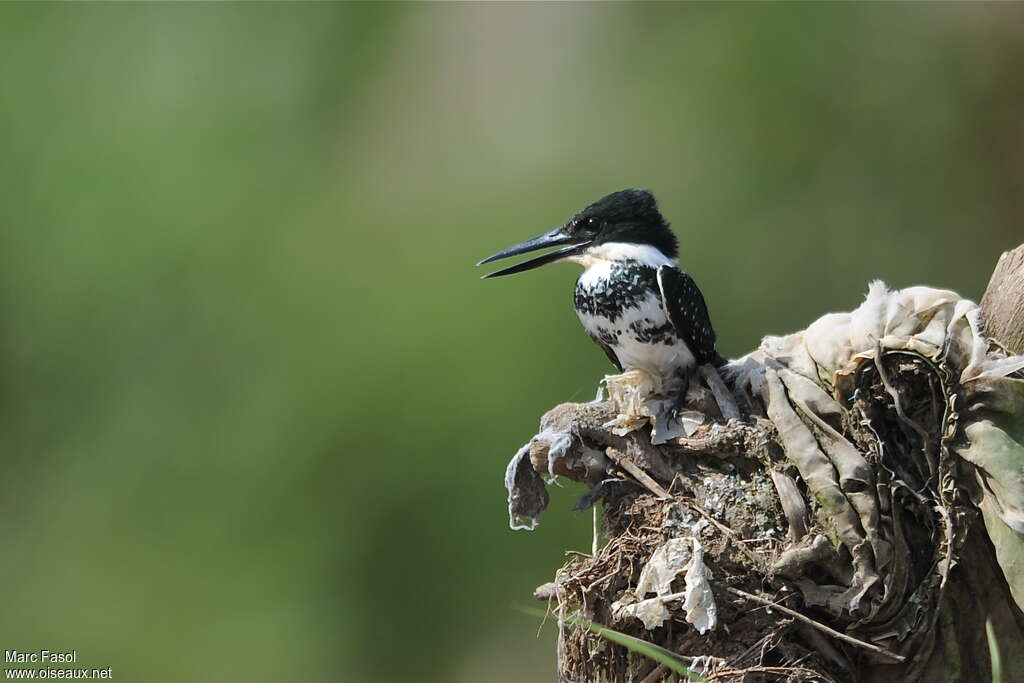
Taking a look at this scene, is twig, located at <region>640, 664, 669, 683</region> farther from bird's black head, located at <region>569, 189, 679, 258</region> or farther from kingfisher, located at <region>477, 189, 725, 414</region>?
bird's black head, located at <region>569, 189, 679, 258</region>

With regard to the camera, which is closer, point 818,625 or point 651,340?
point 818,625

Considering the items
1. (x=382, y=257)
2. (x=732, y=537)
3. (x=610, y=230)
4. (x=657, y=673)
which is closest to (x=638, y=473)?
(x=732, y=537)

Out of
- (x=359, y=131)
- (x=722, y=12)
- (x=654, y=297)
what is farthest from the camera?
(x=359, y=131)

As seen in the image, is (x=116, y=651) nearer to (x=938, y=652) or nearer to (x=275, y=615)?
(x=275, y=615)

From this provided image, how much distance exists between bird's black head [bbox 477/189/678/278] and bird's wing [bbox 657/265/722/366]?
114 mm

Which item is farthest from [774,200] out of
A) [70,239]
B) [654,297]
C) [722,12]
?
[70,239]

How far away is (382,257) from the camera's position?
4543 mm

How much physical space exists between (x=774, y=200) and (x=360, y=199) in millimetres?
1754

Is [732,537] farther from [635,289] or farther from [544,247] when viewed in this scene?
[544,247]

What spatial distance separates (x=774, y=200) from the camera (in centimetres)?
454

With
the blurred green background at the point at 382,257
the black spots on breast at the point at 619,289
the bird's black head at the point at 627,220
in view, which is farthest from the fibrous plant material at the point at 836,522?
the blurred green background at the point at 382,257

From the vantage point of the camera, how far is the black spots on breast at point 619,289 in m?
2.41

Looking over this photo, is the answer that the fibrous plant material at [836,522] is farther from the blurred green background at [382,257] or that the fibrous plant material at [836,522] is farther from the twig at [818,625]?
the blurred green background at [382,257]

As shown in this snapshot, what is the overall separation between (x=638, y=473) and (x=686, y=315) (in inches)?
18.4
